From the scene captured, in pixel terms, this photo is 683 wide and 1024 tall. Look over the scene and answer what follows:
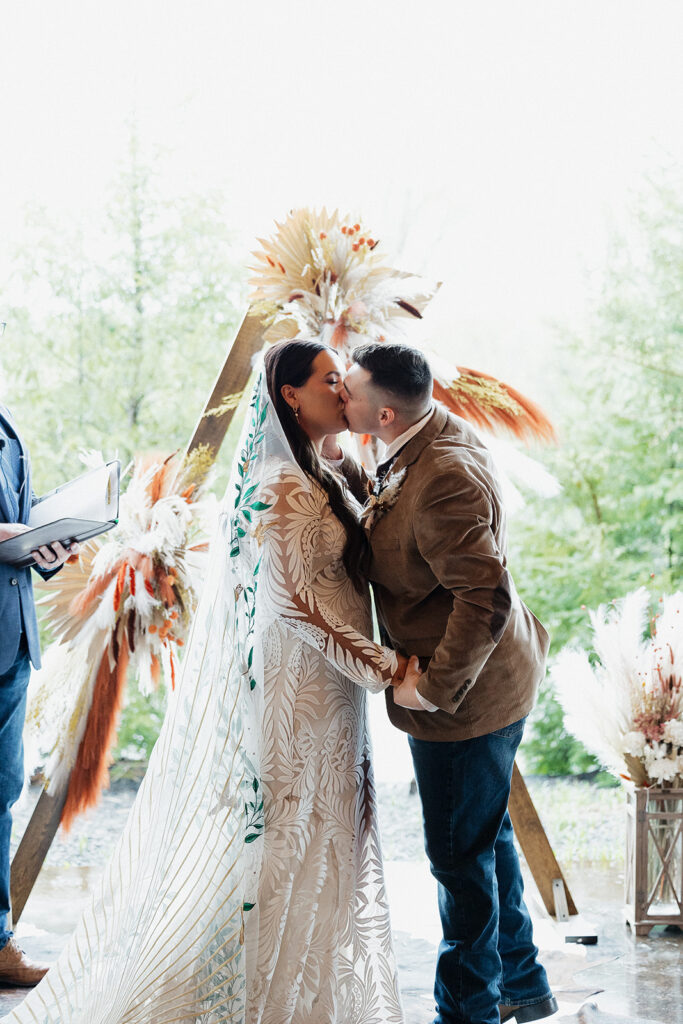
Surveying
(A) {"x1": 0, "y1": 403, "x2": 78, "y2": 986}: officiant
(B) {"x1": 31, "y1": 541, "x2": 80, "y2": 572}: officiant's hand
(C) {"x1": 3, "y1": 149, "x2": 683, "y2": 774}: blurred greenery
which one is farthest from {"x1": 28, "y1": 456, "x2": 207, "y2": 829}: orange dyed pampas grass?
(C) {"x1": 3, "y1": 149, "x2": 683, "y2": 774}: blurred greenery

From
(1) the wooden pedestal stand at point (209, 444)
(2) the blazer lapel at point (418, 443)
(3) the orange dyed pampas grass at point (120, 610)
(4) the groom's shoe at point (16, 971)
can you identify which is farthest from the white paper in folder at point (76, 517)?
(4) the groom's shoe at point (16, 971)

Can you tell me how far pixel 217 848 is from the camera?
1.90 m

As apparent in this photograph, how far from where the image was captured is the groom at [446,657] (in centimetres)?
184

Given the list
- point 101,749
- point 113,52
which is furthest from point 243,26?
point 101,749

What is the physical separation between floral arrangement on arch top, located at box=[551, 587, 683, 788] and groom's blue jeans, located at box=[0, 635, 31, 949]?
1613 mm

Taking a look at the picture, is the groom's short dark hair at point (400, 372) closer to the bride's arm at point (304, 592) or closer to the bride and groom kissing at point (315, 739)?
the bride and groom kissing at point (315, 739)

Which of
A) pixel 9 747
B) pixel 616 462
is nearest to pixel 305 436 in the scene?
pixel 9 747

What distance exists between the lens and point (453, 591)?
182 cm

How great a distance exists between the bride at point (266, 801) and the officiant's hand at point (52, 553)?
467mm

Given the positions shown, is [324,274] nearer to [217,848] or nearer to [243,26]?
[217,848]

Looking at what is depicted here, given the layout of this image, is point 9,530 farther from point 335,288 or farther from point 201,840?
point 335,288

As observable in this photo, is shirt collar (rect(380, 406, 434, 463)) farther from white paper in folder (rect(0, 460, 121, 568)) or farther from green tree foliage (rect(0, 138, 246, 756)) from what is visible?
green tree foliage (rect(0, 138, 246, 756))

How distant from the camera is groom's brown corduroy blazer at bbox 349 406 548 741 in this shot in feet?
5.92

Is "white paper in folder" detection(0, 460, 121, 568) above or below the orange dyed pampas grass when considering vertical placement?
above
